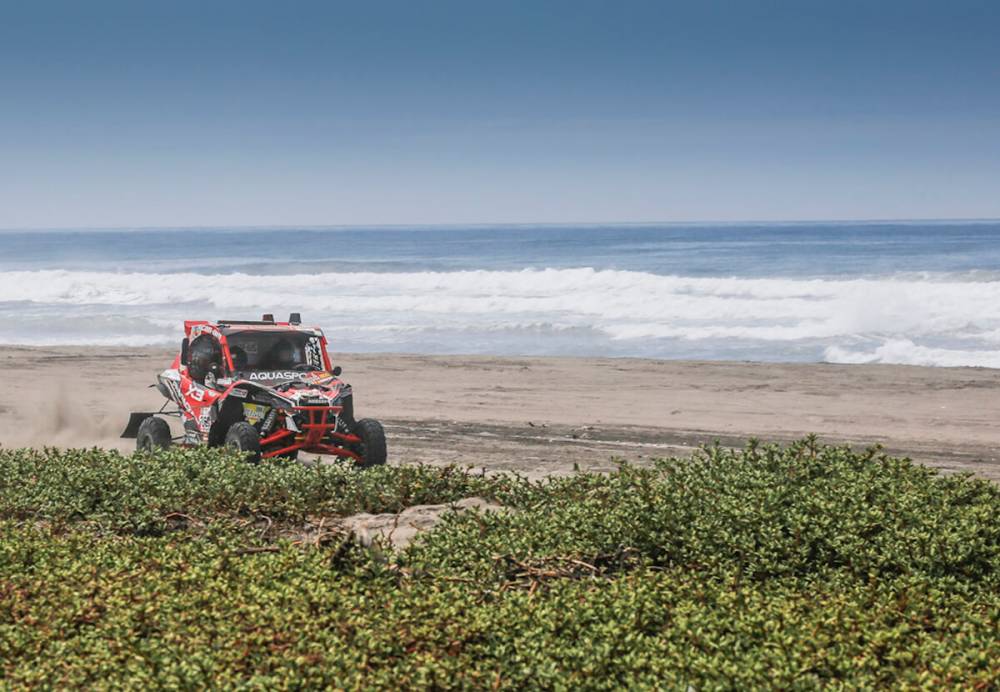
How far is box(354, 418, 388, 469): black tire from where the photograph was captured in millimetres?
12195

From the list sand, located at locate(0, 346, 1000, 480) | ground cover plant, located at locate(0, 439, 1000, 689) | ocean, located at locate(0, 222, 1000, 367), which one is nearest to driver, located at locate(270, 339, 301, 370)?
sand, located at locate(0, 346, 1000, 480)

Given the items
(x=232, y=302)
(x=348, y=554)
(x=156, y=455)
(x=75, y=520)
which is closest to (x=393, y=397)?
(x=156, y=455)

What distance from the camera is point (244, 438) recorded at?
11.6m

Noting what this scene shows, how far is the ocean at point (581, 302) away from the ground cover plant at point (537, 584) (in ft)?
73.8

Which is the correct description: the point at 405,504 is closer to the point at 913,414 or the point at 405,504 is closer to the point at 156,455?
the point at 156,455

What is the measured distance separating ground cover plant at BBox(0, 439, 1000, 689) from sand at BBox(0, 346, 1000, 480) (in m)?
6.61

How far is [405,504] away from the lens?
873 centimetres

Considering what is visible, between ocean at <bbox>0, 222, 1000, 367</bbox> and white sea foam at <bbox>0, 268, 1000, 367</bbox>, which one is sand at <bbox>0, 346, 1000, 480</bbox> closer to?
ocean at <bbox>0, 222, 1000, 367</bbox>

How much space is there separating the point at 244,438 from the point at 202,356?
5.01ft

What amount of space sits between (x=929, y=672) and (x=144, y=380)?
842 inches

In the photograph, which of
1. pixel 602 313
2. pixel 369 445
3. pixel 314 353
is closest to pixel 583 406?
pixel 314 353

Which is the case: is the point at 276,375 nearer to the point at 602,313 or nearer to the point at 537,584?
the point at 537,584

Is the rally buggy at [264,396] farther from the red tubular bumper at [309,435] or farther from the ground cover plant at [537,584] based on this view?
the ground cover plant at [537,584]

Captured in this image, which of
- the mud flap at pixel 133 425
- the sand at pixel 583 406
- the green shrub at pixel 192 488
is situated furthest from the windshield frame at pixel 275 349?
the green shrub at pixel 192 488
